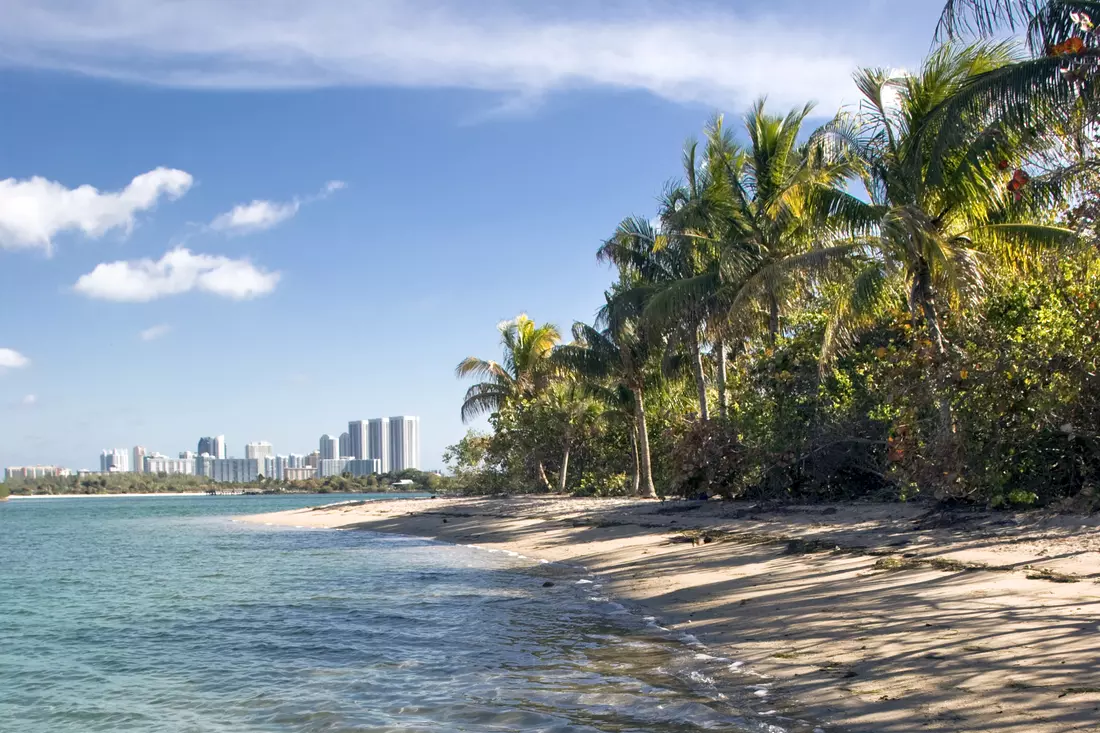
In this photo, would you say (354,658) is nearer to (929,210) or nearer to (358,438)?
(929,210)

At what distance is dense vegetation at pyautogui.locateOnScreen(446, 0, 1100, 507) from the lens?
11.2 metres

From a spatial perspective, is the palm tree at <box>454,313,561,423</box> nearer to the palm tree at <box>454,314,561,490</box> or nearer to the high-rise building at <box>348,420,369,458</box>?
the palm tree at <box>454,314,561,490</box>

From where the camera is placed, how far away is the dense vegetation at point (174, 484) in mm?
131000

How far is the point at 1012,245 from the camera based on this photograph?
14648 mm

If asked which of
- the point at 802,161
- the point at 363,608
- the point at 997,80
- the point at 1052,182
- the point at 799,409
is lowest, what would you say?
the point at 363,608

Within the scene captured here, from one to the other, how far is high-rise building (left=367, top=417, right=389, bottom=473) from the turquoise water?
168m

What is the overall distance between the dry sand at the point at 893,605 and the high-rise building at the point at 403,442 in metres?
165

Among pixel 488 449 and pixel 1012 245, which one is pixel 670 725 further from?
pixel 488 449

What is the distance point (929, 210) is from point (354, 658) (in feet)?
40.6

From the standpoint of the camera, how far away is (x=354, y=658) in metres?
9.37

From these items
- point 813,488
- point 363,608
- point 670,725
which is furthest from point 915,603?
point 813,488

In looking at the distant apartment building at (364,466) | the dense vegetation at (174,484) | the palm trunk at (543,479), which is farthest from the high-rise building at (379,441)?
the palm trunk at (543,479)

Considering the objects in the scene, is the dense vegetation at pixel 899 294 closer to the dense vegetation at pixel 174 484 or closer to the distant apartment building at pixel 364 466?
the dense vegetation at pixel 174 484

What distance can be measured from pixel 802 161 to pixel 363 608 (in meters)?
13.6
